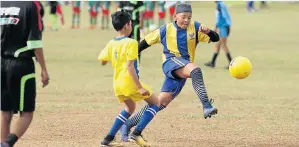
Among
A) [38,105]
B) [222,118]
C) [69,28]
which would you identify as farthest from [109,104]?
[69,28]

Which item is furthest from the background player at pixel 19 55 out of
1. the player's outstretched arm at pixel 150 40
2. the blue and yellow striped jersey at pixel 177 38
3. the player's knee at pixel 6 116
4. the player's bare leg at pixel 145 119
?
the blue and yellow striped jersey at pixel 177 38

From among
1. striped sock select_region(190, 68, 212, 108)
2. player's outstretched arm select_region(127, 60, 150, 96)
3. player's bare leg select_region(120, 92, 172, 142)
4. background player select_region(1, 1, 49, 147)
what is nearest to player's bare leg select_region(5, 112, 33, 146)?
background player select_region(1, 1, 49, 147)

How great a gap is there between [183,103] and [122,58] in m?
4.80

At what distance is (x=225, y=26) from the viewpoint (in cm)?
1966

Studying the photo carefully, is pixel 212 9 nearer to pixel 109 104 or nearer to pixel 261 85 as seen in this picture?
pixel 261 85

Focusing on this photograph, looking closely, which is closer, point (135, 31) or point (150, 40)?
point (150, 40)

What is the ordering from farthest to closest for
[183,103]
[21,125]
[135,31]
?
1. [135,31]
2. [183,103]
3. [21,125]

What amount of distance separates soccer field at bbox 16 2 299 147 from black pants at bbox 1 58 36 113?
1.59m

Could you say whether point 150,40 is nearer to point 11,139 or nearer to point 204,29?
point 204,29

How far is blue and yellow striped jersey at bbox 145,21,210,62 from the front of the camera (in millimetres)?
10109

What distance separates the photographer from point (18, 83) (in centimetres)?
802

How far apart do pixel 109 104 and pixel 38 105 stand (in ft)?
3.86

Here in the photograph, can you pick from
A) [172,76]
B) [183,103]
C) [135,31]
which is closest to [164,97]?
[172,76]

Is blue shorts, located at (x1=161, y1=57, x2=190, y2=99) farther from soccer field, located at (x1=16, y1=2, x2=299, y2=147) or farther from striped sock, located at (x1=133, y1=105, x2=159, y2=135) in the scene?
soccer field, located at (x1=16, y1=2, x2=299, y2=147)
